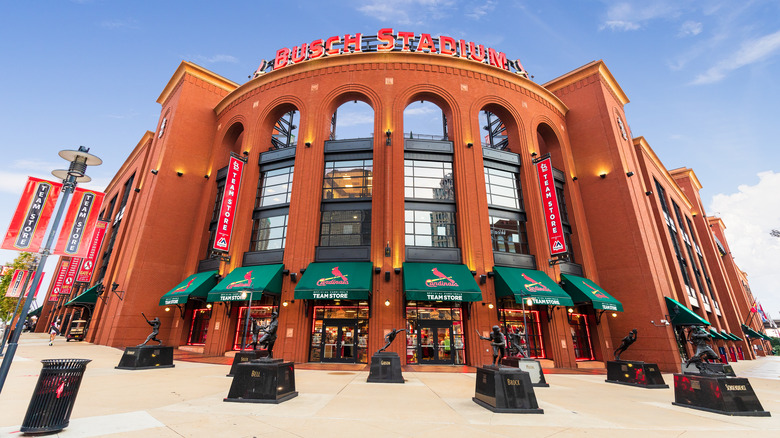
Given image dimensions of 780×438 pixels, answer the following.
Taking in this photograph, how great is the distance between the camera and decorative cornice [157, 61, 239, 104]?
92.2ft

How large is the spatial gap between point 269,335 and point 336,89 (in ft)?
61.7

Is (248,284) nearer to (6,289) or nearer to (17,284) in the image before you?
(17,284)

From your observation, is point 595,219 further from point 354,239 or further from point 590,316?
point 354,239

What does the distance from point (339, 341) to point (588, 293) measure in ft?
49.5

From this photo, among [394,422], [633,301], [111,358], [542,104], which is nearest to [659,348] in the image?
[633,301]

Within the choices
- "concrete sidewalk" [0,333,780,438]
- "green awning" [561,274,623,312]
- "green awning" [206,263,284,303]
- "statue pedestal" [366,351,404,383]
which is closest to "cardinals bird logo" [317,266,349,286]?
"green awning" [206,263,284,303]

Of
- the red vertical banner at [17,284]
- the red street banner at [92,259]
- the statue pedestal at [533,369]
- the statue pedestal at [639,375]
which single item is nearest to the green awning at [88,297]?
the red vertical banner at [17,284]

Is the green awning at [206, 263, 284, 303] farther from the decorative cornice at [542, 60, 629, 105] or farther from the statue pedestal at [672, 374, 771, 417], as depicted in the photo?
the decorative cornice at [542, 60, 629, 105]

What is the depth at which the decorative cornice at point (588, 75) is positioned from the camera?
26141 millimetres

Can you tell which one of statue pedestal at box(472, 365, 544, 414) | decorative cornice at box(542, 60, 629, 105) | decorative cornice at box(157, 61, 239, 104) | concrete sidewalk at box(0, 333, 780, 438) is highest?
decorative cornice at box(157, 61, 239, 104)

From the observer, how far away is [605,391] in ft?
37.5

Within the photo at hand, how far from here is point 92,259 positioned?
3525cm

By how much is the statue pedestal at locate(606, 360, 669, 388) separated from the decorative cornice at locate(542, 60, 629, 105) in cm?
2266

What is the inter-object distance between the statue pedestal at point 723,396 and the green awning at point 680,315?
45.0ft
